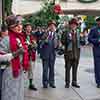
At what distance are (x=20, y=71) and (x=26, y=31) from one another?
3.24m

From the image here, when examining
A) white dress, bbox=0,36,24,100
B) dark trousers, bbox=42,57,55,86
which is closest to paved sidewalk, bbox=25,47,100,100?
dark trousers, bbox=42,57,55,86

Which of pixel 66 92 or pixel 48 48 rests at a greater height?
pixel 48 48

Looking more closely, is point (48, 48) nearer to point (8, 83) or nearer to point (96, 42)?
point (96, 42)

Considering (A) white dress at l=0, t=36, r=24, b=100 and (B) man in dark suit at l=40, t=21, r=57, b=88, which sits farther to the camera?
(B) man in dark suit at l=40, t=21, r=57, b=88

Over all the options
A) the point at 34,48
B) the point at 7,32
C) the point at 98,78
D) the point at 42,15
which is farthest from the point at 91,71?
the point at 7,32

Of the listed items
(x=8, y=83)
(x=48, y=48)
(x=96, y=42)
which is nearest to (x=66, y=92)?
(x=48, y=48)

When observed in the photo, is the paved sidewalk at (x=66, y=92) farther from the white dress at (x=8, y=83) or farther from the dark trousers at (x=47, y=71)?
the white dress at (x=8, y=83)

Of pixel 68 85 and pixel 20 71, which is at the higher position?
pixel 20 71

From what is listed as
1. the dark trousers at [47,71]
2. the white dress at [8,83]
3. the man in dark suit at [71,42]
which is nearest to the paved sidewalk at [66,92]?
the dark trousers at [47,71]

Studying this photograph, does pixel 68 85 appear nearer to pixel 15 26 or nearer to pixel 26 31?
pixel 26 31

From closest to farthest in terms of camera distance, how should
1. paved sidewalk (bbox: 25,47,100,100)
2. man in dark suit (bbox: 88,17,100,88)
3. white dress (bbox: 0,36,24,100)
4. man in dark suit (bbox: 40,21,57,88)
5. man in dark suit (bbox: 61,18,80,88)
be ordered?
white dress (bbox: 0,36,24,100) < paved sidewalk (bbox: 25,47,100,100) < man in dark suit (bbox: 40,21,57,88) < man in dark suit (bbox: 61,18,80,88) < man in dark suit (bbox: 88,17,100,88)

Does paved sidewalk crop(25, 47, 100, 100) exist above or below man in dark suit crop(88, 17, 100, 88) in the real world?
below

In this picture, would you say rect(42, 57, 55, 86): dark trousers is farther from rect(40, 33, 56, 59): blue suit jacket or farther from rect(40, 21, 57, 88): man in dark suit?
rect(40, 33, 56, 59): blue suit jacket

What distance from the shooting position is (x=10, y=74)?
7359mm
